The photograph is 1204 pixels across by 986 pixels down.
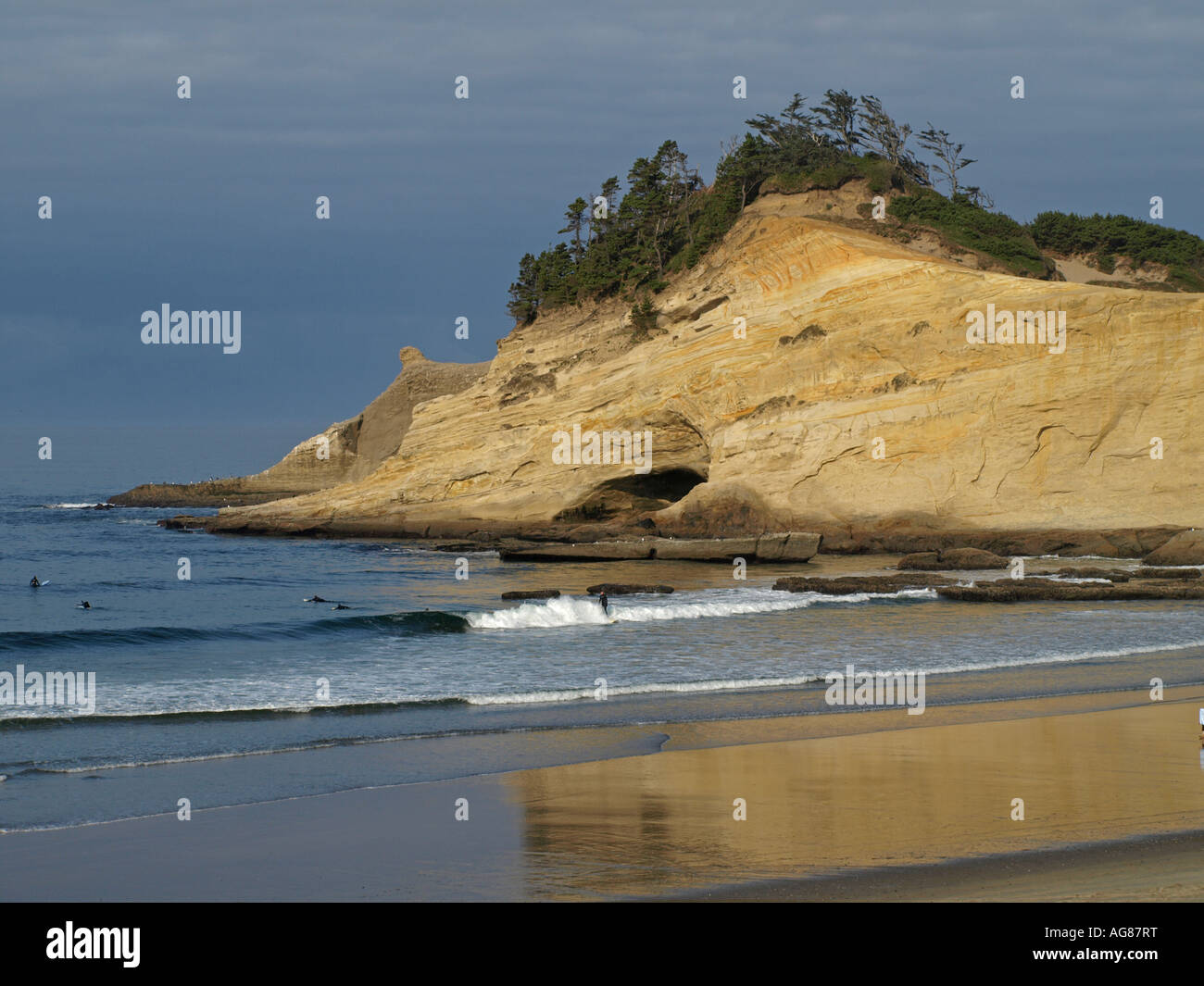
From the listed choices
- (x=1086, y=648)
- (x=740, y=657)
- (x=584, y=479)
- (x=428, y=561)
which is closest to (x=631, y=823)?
(x=740, y=657)

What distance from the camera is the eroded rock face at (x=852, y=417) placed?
33688 mm

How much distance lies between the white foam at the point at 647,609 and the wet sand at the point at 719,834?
1086cm

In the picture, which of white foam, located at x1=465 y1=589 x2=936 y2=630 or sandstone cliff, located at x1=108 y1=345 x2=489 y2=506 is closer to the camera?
white foam, located at x1=465 y1=589 x2=936 y2=630

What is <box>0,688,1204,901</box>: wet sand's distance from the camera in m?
7.72

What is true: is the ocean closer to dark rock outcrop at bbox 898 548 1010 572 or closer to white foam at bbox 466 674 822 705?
white foam at bbox 466 674 822 705

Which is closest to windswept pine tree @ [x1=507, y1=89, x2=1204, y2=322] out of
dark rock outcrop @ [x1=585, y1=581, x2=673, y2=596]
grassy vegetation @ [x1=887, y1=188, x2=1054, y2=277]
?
grassy vegetation @ [x1=887, y1=188, x2=1054, y2=277]

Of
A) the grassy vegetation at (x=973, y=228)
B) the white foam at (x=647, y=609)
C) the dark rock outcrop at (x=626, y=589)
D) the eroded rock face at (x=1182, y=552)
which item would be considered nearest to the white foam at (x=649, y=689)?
the white foam at (x=647, y=609)

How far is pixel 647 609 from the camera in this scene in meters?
24.3

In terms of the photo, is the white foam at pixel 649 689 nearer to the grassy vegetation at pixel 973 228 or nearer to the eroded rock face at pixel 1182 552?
the eroded rock face at pixel 1182 552

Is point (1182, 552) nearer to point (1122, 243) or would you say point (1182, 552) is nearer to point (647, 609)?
point (647, 609)

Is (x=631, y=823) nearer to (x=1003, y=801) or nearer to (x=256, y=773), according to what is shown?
(x=1003, y=801)

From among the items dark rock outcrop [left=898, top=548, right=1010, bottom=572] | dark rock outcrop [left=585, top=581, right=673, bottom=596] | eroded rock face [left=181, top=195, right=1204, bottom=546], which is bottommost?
dark rock outcrop [left=585, top=581, right=673, bottom=596]

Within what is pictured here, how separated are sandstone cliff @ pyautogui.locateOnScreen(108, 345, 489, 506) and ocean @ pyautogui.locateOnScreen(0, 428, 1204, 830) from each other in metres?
30.9
